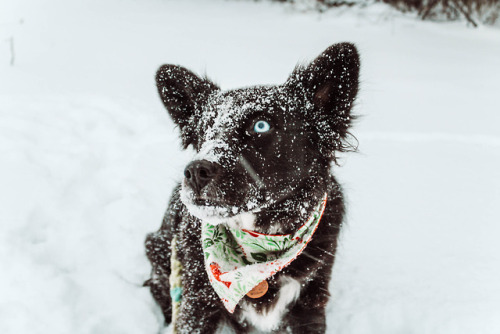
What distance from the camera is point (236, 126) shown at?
78.6 inches

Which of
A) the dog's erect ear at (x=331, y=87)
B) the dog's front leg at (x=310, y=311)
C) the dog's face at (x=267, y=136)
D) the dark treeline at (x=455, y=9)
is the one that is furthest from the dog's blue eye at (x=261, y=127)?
the dark treeline at (x=455, y=9)

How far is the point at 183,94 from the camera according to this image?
242 centimetres

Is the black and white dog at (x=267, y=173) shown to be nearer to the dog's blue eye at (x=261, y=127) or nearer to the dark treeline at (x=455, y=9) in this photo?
the dog's blue eye at (x=261, y=127)

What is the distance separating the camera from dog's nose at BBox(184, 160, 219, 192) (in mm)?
1787

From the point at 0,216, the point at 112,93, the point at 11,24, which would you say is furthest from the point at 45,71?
the point at 0,216

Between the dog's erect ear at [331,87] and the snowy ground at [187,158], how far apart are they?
151 mm

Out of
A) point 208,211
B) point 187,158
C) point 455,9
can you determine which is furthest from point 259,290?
point 455,9

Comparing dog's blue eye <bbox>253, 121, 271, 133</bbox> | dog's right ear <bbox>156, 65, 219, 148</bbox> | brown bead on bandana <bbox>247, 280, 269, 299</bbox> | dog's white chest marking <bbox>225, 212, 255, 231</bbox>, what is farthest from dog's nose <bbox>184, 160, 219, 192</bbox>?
brown bead on bandana <bbox>247, 280, 269, 299</bbox>

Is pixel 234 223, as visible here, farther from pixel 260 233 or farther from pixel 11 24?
pixel 11 24

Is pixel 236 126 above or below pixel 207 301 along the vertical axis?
above

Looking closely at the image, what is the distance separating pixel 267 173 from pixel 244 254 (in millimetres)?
585

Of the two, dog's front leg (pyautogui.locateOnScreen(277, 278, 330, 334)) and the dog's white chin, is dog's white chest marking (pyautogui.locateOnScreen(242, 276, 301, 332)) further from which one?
the dog's white chin

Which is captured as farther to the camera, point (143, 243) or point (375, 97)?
point (375, 97)

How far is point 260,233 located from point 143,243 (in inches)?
55.2
